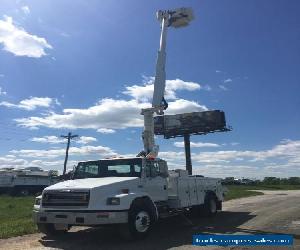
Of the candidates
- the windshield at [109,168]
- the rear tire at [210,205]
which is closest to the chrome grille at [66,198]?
the windshield at [109,168]

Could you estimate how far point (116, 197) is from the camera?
462 inches

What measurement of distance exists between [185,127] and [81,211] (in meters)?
62.3

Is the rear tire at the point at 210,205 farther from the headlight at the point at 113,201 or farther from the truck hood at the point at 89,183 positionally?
the headlight at the point at 113,201

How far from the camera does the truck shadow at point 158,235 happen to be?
11391 millimetres

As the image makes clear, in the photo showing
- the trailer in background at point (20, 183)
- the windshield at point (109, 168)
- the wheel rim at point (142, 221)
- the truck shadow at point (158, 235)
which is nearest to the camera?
the truck shadow at point (158, 235)

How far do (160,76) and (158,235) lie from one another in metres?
7.33

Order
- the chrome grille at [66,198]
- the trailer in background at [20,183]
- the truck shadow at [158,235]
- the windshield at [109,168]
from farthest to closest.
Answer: the trailer in background at [20,183]
the windshield at [109,168]
the chrome grille at [66,198]
the truck shadow at [158,235]

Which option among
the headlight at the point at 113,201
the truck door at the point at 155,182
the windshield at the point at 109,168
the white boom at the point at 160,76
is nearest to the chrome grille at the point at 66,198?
the headlight at the point at 113,201

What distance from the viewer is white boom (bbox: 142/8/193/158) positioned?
1650 centimetres

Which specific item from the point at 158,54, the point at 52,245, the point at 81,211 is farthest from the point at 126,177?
the point at 158,54

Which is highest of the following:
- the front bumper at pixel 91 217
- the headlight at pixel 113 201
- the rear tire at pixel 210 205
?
the rear tire at pixel 210 205

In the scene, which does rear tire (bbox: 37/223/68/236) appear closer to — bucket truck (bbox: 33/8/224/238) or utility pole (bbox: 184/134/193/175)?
bucket truck (bbox: 33/8/224/238)

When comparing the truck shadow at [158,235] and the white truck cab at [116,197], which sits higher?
the white truck cab at [116,197]

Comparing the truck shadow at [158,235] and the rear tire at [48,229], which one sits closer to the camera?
the truck shadow at [158,235]
